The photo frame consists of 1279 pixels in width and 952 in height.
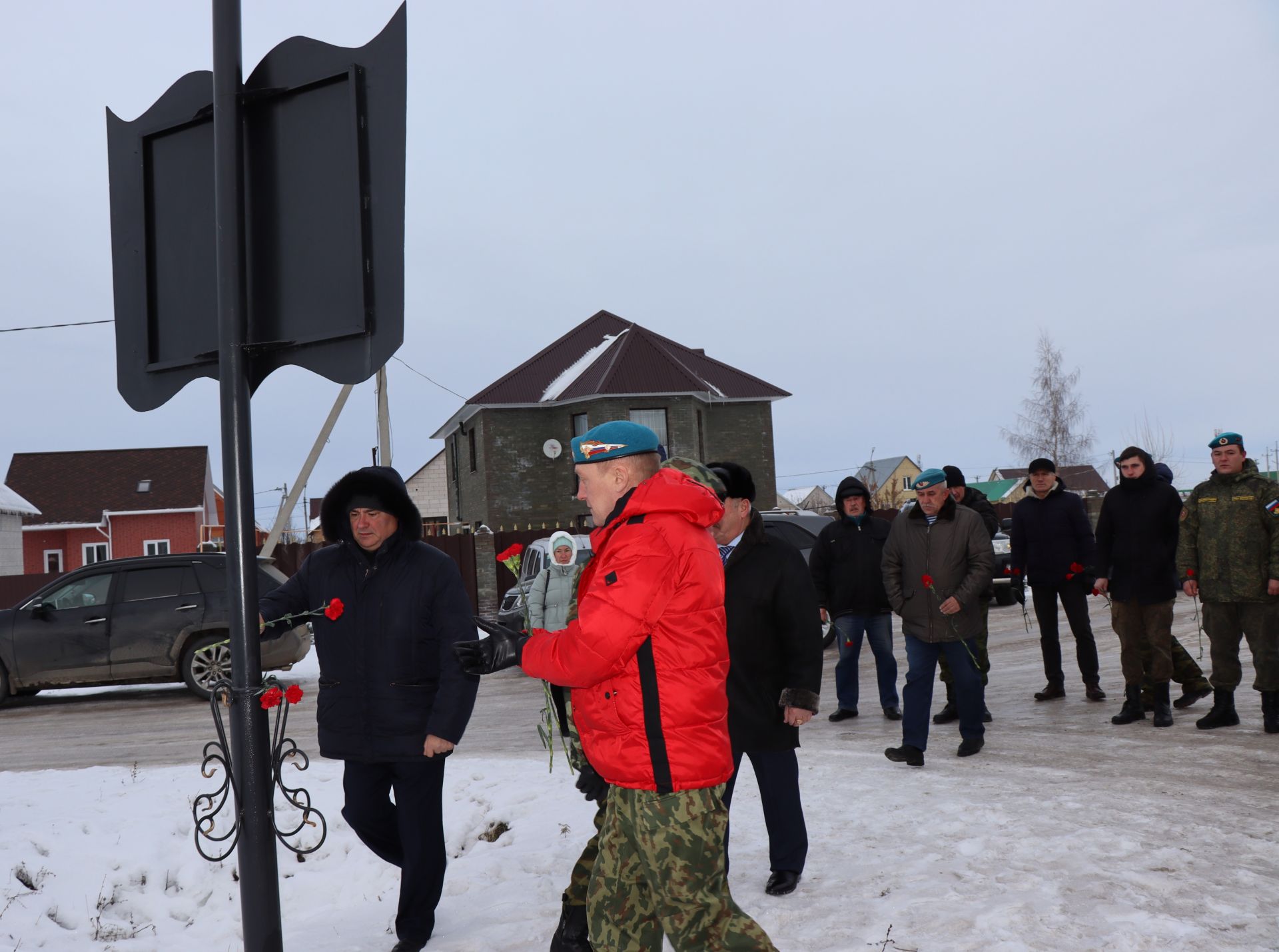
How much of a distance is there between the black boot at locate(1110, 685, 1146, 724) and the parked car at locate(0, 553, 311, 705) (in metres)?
8.61

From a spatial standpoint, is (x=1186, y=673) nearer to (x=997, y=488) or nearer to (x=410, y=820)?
(x=410, y=820)

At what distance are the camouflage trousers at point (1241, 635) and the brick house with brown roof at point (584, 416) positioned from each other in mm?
21087

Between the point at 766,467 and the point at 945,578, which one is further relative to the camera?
the point at 766,467

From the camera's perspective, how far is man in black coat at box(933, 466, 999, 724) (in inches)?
317

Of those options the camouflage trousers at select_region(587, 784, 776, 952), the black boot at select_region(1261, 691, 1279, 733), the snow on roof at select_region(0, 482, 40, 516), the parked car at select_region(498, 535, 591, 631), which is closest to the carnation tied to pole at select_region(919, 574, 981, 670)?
the black boot at select_region(1261, 691, 1279, 733)

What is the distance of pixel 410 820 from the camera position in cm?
414

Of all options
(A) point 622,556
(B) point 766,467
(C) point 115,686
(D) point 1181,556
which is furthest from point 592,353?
(A) point 622,556

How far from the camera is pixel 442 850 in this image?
14.1 ft

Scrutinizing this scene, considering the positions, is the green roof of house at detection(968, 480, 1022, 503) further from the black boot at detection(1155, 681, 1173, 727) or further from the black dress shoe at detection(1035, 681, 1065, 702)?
the black boot at detection(1155, 681, 1173, 727)

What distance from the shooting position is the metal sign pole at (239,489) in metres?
2.84

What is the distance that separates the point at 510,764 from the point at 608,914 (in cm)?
441

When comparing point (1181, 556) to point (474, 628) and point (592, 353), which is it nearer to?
point (474, 628)

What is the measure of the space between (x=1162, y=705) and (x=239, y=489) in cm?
744

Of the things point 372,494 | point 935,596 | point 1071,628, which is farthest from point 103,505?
point 372,494
